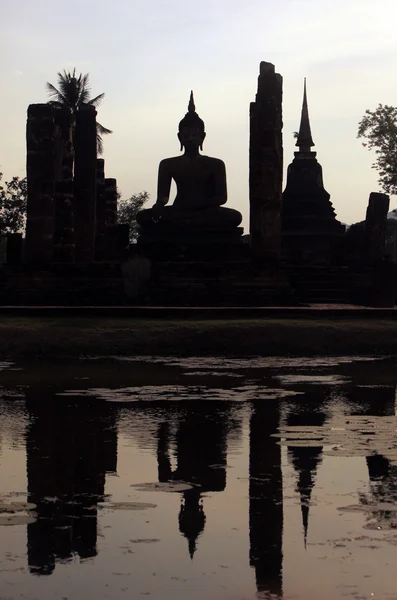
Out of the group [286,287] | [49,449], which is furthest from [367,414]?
[286,287]

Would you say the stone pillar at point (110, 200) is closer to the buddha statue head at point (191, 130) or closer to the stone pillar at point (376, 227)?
the buddha statue head at point (191, 130)

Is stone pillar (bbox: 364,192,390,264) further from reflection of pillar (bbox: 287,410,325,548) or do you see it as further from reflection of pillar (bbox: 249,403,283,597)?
reflection of pillar (bbox: 249,403,283,597)

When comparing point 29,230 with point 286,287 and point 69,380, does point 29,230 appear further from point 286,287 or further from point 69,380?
point 69,380

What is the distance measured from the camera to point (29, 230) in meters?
19.7

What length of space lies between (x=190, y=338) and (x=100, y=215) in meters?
14.3

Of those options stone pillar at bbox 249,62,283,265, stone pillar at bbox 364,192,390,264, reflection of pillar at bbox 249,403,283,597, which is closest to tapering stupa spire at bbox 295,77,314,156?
stone pillar at bbox 364,192,390,264

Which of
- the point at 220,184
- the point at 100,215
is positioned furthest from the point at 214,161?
the point at 100,215

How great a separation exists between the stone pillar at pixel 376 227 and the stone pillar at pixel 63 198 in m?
6.11

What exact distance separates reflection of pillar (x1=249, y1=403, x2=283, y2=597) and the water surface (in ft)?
0.04

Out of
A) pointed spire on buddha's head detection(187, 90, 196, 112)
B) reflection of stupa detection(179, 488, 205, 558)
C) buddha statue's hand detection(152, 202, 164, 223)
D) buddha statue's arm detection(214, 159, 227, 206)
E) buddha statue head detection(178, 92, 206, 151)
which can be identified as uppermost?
pointed spire on buddha's head detection(187, 90, 196, 112)

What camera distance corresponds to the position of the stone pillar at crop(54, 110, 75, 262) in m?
20.5

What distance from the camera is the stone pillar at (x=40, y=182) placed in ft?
64.2

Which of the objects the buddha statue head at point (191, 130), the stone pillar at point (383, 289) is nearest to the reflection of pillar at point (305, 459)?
the stone pillar at point (383, 289)

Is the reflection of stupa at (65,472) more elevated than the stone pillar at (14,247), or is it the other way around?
the stone pillar at (14,247)
